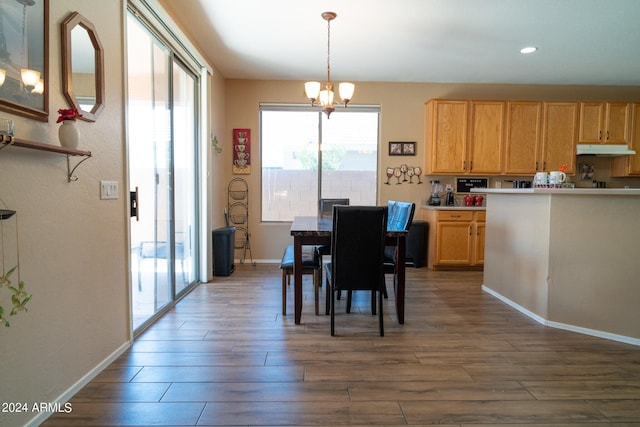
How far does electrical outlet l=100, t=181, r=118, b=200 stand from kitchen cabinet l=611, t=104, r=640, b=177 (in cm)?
646

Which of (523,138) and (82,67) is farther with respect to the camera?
(523,138)

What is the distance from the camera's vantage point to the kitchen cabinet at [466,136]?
4.71 meters

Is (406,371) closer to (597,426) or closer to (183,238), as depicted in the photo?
(597,426)

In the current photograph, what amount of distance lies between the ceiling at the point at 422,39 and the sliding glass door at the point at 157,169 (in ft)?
1.87

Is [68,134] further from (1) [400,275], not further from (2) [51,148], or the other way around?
(1) [400,275]

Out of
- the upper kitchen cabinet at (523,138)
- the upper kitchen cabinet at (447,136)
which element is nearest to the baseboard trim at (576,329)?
the upper kitchen cabinet at (447,136)

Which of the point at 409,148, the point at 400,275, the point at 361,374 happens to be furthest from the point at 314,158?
the point at 361,374

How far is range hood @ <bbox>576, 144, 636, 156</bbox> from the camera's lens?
15.4 feet

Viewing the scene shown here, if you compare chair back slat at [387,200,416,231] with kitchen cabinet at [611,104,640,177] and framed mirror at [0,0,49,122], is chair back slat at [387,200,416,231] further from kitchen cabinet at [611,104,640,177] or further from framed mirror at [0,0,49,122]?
kitchen cabinet at [611,104,640,177]

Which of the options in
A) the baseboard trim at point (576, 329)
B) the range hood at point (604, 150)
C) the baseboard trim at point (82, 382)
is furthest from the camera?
the range hood at point (604, 150)

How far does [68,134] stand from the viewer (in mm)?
1582

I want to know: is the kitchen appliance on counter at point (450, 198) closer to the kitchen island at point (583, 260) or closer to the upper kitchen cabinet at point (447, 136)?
the upper kitchen cabinet at point (447, 136)

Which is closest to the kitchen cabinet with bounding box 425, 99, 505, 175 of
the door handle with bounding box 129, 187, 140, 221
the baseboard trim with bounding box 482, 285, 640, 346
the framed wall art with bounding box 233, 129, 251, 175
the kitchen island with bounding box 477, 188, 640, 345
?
the kitchen island with bounding box 477, 188, 640, 345

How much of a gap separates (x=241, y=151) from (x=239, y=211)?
908 mm
